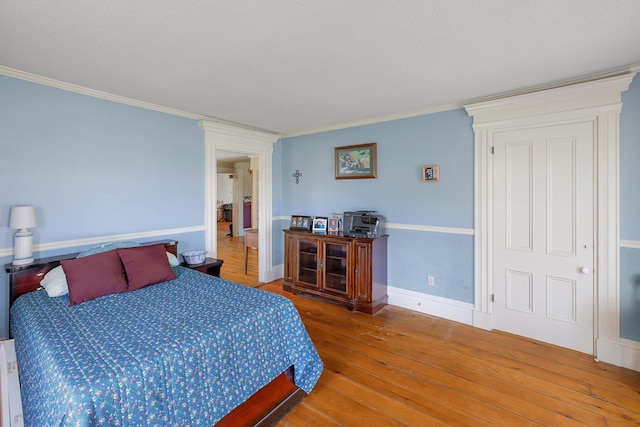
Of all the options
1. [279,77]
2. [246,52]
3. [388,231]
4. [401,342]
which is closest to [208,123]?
[279,77]

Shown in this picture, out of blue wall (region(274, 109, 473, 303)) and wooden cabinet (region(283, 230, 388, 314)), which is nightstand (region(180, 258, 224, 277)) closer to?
wooden cabinet (region(283, 230, 388, 314))

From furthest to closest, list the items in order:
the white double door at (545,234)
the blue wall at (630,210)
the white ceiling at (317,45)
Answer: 1. the white double door at (545,234)
2. the blue wall at (630,210)
3. the white ceiling at (317,45)

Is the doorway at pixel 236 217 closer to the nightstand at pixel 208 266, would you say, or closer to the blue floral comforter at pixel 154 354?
the nightstand at pixel 208 266

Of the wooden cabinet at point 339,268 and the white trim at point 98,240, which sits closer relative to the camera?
the white trim at point 98,240

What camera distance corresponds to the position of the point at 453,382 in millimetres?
2219

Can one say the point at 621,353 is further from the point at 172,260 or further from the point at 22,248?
the point at 22,248

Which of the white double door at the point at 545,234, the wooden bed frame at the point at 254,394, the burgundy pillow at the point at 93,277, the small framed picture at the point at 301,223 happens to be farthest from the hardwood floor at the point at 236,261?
the white double door at the point at 545,234

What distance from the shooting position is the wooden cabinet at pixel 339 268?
3.47m

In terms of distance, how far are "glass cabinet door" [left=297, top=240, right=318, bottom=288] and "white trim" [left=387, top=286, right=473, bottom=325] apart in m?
0.98

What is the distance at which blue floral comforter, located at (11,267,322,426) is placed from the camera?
1263mm

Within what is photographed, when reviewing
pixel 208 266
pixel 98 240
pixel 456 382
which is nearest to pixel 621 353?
pixel 456 382

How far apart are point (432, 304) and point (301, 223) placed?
1.96 metres

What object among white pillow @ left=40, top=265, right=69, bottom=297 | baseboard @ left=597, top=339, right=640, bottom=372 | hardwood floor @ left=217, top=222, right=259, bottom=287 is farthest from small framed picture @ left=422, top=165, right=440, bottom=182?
white pillow @ left=40, top=265, right=69, bottom=297

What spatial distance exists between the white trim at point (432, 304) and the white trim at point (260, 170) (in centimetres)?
196
